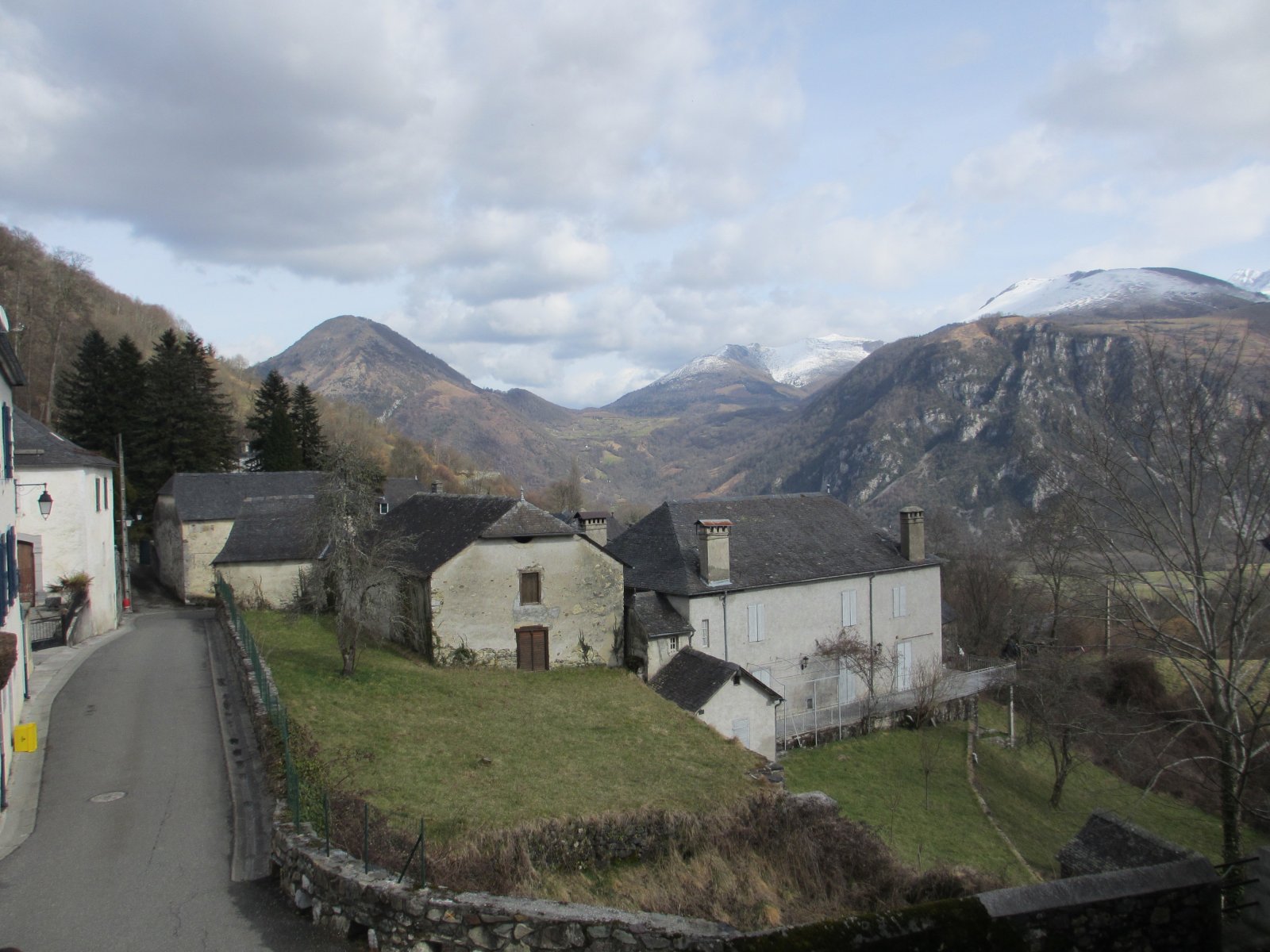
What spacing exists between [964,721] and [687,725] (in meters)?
17.8

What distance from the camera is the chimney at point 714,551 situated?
94.6ft

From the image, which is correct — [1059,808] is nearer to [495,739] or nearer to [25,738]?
[495,739]

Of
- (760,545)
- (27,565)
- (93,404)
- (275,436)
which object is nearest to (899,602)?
(760,545)

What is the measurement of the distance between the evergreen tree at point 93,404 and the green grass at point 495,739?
2945 centimetres

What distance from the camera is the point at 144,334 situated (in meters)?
88.8

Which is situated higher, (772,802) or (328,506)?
(328,506)

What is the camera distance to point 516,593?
2620 centimetres

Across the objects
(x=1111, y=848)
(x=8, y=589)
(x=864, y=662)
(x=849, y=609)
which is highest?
(x=8, y=589)

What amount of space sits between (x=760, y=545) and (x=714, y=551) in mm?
3957

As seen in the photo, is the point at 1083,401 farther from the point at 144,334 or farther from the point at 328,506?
the point at 144,334

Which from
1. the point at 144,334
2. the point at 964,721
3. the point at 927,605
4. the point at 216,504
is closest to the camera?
the point at 964,721

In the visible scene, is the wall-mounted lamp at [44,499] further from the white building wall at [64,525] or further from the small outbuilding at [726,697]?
the small outbuilding at [726,697]

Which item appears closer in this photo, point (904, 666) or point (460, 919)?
point (460, 919)

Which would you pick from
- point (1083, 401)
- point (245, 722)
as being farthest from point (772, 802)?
point (1083, 401)
